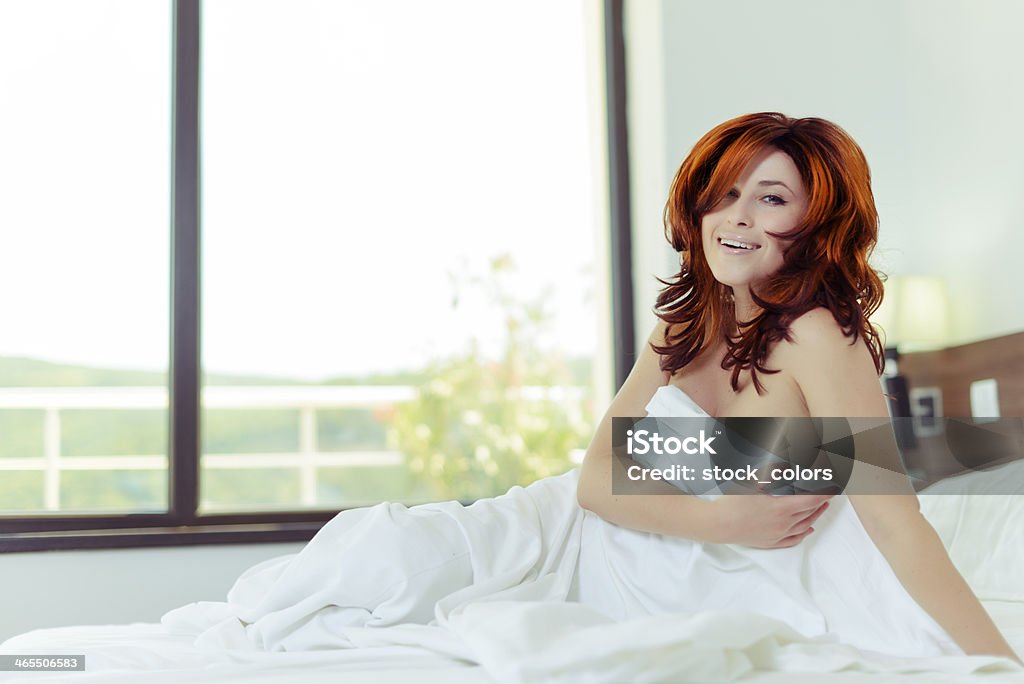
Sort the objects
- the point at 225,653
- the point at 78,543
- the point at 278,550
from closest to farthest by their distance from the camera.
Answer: the point at 225,653, the point at 78,543, the point at 278,550

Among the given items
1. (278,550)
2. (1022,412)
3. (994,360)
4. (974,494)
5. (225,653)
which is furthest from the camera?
(278,550)

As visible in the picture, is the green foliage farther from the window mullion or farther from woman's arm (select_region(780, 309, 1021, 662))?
woman's arm (select_region(780, 309, 1021, 662))

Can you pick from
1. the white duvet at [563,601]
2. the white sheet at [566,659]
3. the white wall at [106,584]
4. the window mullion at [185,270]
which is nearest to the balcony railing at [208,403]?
the window mullion at [185,270]

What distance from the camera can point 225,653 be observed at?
123 centimetres

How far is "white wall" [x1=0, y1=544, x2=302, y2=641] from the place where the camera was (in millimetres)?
2479

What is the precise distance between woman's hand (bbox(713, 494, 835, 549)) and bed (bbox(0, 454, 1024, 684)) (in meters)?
0.15

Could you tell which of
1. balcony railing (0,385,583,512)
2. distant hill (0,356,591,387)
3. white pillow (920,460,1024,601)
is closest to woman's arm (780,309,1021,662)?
white pillow (920,460,1024,601)

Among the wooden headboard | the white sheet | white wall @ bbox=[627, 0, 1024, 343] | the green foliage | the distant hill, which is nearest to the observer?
the white sheet

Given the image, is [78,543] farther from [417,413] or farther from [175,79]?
[417,413]

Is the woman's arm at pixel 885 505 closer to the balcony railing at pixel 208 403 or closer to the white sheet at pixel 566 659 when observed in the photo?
the white sheet at pixel 566 659

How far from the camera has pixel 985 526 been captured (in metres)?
1.81

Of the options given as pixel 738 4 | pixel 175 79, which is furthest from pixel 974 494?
→ pixel 175 79

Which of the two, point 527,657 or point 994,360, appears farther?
point 994,360

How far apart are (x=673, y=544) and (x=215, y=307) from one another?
4.48 meters
